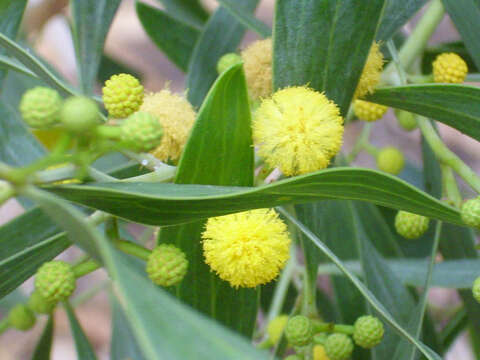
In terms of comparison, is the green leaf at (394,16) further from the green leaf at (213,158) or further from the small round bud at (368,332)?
the small round bud at (368,332)

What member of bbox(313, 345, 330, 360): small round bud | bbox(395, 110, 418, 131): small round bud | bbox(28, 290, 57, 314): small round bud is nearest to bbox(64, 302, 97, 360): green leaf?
bbox(28, 290, 57, 314): small round bud

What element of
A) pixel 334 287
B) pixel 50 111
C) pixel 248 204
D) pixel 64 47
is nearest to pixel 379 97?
pixel 248 204

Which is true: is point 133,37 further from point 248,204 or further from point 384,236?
point 248,204

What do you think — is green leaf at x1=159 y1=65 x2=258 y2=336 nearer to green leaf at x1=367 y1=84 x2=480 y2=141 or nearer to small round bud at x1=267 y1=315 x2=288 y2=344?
green leaf at x1=367 y1=84 x2=480 y2=141

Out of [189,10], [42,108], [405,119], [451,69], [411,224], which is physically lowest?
[411,224]

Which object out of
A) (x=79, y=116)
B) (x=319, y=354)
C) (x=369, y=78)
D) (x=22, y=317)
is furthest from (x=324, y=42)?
(x=22, y=317)

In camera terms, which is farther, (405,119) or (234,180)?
(405,119)

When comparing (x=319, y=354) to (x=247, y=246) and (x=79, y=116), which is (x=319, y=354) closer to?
(x=247, y=246)
